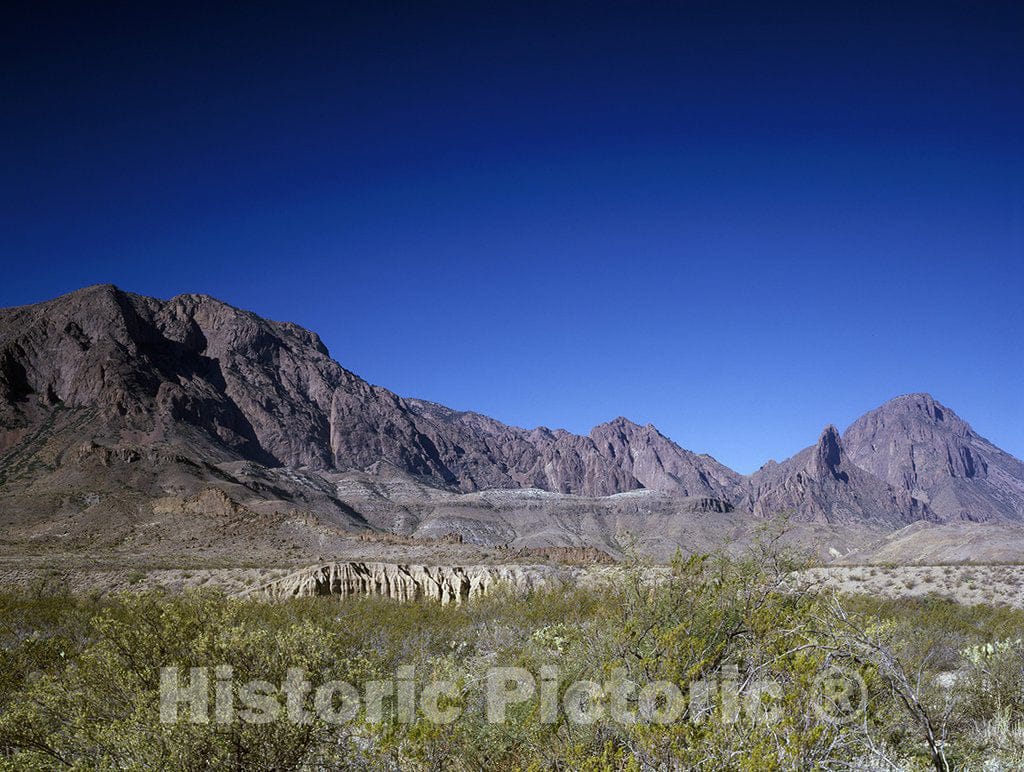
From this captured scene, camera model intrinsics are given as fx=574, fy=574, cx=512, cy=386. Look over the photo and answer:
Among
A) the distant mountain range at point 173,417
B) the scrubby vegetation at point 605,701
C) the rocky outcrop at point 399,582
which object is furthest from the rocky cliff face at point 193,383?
the scrubby vegetation at point 605,701

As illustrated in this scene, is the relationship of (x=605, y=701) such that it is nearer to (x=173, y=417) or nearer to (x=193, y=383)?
(x=173, y=417)

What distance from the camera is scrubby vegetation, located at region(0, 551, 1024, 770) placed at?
402 centimetres

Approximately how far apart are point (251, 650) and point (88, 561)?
32.9 meters

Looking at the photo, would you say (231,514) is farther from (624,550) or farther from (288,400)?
(288,400)

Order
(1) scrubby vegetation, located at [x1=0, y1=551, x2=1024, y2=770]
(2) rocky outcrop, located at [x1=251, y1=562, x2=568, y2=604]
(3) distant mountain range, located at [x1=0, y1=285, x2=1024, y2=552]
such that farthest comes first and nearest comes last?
(3) distant mountain range, located at [x1=0, y1=285, x2=1024, y2=552]
(2) rocky outcrop, located at [x1=251, y1=562, x2=568, y2=604]
(1) scrubby vegetation, located at [x1=0, y1=551, x2=1024, y2=770]

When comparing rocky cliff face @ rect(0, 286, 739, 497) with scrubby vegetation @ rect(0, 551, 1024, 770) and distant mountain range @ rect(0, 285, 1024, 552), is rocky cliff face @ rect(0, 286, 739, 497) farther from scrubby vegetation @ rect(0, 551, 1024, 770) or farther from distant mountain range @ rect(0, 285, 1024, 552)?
scrubby vegetation @ rect(0, 551, 1024, 770)

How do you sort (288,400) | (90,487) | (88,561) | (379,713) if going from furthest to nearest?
(288,400) < (90,487) < (88,561) < (379,713)

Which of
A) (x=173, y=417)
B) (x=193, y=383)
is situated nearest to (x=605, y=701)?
(x=173, y=417)

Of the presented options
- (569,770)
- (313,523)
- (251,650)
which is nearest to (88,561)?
(313,523)

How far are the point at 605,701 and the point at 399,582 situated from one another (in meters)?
17.2

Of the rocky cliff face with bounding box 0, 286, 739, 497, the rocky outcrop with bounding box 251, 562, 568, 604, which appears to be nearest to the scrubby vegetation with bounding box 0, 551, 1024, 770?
the rocky outcrop with bounding box 251, 562, 568, 604

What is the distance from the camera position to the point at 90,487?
61312 millimetres

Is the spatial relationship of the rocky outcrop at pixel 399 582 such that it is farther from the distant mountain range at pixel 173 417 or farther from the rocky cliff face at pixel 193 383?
the rocky cliff face at pixel 193 383

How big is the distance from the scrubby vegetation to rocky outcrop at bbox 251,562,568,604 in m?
11.8
